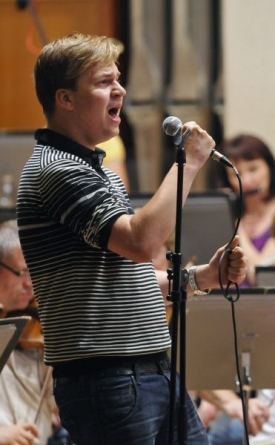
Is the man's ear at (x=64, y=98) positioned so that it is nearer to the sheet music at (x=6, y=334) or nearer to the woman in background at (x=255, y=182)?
the sheet music at (x=6, y=334)

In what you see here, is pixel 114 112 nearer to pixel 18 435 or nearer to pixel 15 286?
pixel 18 435

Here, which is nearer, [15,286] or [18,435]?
[18,435]

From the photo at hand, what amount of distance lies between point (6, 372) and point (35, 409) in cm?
16

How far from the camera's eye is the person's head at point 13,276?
4070 mm

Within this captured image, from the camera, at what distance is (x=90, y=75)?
285 cm

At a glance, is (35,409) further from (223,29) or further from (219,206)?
(223,29)

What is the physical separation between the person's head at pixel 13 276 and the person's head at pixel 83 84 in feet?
4.22

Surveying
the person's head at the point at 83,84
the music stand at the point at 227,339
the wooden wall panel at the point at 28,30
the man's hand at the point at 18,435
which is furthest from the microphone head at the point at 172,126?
the wooden wall panel at the point at 28,30

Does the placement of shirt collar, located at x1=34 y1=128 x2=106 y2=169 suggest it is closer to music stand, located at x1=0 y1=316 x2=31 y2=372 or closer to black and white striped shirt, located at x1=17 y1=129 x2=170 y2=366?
black and white striped shirt, located at x1=17 y1=129 x2=170 y2=366

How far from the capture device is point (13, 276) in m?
4.11

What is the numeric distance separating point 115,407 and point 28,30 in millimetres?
5797

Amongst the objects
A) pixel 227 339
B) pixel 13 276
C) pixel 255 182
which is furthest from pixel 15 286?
pixel 255 182

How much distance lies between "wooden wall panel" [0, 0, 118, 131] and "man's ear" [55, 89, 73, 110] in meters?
5.40

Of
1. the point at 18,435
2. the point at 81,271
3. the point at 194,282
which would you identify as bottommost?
the point at 18,435
